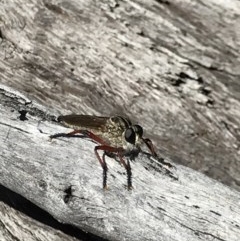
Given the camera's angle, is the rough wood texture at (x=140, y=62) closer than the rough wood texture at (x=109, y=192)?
No

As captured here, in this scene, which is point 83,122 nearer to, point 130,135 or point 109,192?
point 130,135

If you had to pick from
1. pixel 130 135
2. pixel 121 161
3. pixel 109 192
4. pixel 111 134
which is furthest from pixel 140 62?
pixel 109 192

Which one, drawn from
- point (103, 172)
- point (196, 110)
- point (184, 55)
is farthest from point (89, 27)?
point (103, 172)

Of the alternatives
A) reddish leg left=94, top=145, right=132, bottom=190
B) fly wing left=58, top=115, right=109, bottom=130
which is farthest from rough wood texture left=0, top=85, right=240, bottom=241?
fly wing left=58, top=115, right=109, bottom=130

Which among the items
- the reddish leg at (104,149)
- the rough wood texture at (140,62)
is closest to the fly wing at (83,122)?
the reddish leg at (104,149)

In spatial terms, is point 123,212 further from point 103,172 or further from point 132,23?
point 132,23

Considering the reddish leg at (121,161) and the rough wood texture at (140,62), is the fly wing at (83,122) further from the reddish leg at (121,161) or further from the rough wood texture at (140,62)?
the rough wood texture at (140,62)

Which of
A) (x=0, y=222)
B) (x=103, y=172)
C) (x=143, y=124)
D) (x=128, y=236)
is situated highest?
(x=103, y=172)

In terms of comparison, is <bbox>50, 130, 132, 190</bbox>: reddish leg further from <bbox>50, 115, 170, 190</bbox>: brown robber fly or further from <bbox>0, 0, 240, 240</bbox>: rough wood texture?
<bbox>0, 0, 240, 240</bbox>: rough wood texture
